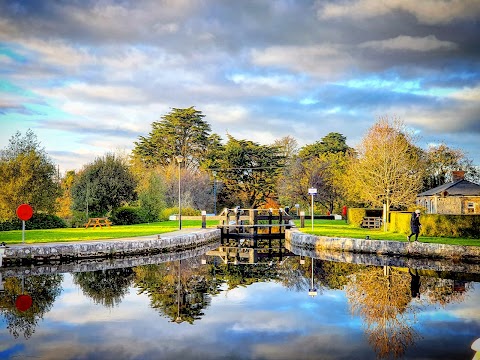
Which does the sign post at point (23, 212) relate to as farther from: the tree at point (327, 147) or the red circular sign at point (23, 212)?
the tree at point (327, 147)

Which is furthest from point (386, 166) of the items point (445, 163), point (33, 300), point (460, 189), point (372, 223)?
point (445, 163)

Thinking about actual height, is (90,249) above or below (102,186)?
below

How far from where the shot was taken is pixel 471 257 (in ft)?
60.9

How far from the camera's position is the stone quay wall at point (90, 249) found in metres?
17.0

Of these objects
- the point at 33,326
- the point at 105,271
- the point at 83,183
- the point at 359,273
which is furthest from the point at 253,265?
the point at 83,183

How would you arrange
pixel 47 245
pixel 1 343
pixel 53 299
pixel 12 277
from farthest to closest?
1. pixel 47 245
2. pixel 12 277
3. pixel 53 299
4. pixel 1 343

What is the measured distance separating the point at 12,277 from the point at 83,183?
802 inches

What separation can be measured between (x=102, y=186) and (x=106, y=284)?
21.7 m

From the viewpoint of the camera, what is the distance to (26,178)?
2719 cm

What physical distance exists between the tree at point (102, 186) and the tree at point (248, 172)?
20.6 m

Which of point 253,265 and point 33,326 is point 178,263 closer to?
point 253,265

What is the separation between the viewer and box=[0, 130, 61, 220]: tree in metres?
26.7

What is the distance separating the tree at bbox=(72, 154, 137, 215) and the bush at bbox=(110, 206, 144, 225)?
104cm

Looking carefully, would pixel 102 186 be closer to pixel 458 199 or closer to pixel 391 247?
pixel 391 247
